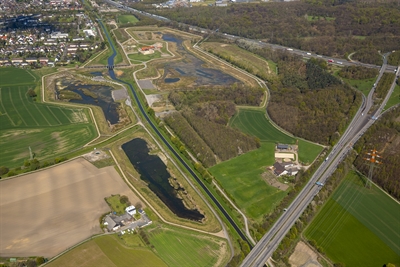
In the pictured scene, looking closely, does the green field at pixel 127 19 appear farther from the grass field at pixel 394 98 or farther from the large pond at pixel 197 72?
the grass field at pixel 394 98

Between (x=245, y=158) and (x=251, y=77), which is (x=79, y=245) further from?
(x=251, y=77)

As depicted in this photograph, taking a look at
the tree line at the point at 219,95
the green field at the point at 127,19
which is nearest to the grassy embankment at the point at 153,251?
the tree line at the point at 219,95

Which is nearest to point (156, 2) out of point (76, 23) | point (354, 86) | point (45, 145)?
point (76, 23)

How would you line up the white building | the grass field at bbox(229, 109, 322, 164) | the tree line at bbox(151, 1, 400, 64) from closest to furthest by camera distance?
the white building
the grass field at bbox(229, 109, 322, 164)
the tree line at bbox(151, 1, 400, 64)

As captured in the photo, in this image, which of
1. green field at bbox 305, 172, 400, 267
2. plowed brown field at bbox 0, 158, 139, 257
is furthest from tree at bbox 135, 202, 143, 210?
green field at bbox 305, 172, 400, 267

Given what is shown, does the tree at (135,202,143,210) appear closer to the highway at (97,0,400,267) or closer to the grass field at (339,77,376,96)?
the highway at (97,0,400,267)

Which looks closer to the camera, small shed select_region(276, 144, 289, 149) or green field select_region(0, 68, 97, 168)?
green field select_region(0, 68, 97, 168)

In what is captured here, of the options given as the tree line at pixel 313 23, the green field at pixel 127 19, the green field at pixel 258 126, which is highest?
the tree line at pixel 313 23
